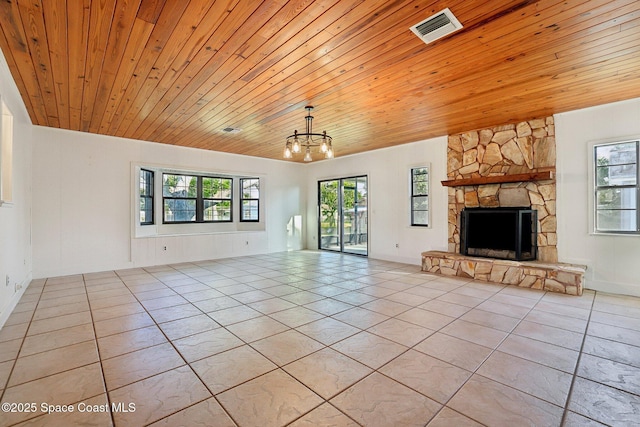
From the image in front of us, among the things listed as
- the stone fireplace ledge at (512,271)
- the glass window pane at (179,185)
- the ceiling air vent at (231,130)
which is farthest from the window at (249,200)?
the stone fireplace ledge at (512,271)

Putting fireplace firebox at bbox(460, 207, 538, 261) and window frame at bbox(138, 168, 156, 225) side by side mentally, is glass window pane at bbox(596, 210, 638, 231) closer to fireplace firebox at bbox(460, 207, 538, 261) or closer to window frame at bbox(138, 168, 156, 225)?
fireplace firebox at bbox(460, 207, 538, 261)

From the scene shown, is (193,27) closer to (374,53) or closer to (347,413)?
(374,53)

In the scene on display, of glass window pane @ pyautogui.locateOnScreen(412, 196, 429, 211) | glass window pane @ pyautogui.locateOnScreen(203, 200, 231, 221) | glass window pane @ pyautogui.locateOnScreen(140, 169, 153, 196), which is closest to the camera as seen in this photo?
glass window pane @ pyautogui.locateOnScreen(412, 196, 429, 211)

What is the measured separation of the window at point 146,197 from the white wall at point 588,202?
307 inches

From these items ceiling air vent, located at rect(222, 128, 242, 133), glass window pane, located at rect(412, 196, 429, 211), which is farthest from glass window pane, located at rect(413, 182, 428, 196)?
ceiling air vent, located at rect(222, 128, 242, 133)

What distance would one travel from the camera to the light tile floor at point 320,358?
1716mm

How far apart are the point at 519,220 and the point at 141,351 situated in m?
5.26

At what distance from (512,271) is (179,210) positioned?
7048 mm

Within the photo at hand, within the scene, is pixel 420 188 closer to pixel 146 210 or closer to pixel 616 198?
pixel 616 198

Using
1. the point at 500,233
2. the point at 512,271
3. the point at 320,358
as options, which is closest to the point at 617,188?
the point at 500,233

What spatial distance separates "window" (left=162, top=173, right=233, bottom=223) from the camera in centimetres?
712

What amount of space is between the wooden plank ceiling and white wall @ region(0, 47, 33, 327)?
0.19 meters

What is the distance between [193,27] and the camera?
2.38m

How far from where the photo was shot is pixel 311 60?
288 cm
